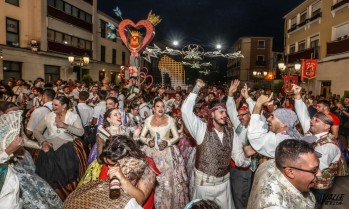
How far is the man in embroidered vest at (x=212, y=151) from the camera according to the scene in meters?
4.00

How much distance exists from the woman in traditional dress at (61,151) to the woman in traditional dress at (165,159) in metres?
1.23

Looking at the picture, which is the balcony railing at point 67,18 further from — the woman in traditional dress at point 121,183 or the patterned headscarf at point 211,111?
the woman in traditional dress at point 121,183

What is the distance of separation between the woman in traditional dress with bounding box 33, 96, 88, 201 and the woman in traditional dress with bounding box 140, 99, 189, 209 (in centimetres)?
123

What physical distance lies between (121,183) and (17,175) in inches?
64.6

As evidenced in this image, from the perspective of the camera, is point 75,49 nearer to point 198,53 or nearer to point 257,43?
point 198,53

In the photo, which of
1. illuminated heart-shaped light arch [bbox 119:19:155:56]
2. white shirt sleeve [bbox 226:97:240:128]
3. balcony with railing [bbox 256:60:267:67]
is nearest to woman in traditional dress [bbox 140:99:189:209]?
white shirt sleeve [bbox 226:97:240:128]

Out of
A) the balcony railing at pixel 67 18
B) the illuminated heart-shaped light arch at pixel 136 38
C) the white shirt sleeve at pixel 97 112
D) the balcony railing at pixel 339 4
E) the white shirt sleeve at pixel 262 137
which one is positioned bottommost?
the white shirt sleeve at pixel 97 112

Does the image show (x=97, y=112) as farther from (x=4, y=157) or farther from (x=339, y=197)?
(x=339, y=197)

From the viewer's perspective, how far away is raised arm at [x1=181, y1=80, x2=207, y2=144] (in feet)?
13.1

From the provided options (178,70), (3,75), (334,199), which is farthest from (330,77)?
(3,75)

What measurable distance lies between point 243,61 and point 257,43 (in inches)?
171

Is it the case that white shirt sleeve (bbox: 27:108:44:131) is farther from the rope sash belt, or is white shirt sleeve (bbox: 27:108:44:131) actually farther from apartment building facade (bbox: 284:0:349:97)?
apartment building facade (bbox: 284:0:349:97)

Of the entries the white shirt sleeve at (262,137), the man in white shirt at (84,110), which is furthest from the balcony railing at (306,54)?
the white shirt sleeve at (262,137)

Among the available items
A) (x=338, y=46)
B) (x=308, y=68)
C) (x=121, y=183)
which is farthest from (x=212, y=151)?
(x=338, y=46)
